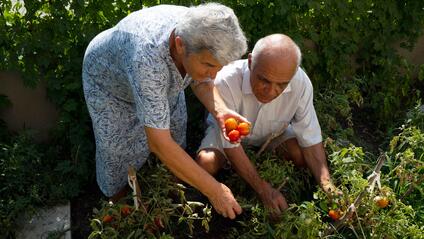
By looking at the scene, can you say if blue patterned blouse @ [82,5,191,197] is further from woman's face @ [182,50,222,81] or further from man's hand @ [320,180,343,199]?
man's hand @ [320,180,343,199]

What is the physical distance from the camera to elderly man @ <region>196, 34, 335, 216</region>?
279 centimetres

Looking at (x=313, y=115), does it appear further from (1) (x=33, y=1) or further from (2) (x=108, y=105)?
(1) (x=33, y=1)

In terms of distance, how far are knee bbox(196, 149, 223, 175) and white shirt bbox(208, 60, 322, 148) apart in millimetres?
183

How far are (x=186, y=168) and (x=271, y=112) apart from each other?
3.27 feet

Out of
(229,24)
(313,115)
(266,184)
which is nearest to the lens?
(229,24)

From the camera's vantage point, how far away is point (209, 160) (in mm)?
3199

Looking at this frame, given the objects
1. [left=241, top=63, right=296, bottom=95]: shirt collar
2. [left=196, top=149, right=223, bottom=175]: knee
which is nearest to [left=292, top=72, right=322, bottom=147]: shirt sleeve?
[left=241, top=63, right=296, bottom=95]: shirt collar

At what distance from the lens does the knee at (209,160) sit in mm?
3193

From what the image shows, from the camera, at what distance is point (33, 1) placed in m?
3.27

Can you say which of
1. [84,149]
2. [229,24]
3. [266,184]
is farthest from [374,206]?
[84,149]

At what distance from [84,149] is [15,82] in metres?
0.62

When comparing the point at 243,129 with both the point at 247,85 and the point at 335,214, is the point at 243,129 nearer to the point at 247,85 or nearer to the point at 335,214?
the point at 247,85

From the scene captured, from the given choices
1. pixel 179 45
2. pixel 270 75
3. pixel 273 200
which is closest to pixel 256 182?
pixel 273 200

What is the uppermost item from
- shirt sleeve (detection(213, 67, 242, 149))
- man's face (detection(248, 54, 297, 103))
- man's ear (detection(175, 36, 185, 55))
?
man's ear (detection(175, 36, 185, 55))
